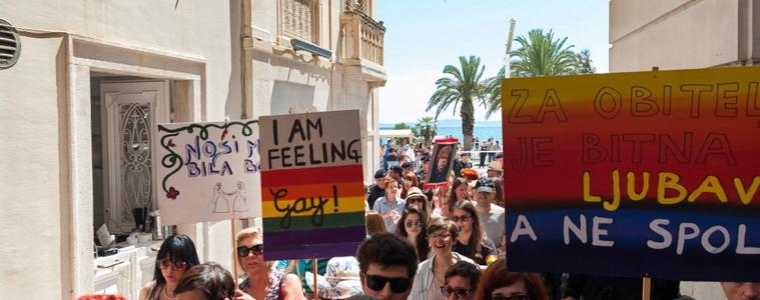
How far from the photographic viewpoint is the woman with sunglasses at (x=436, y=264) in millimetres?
4594

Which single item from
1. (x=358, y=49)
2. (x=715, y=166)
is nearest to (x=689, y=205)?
(x=715, y=166)

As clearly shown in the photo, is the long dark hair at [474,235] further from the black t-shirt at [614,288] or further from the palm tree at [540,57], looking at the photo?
the palm tree at [540,57]

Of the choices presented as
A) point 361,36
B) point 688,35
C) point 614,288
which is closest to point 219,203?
point 614,288

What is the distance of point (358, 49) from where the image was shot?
15938 millimetres

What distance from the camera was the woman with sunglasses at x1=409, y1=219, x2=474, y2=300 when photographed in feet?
15.1

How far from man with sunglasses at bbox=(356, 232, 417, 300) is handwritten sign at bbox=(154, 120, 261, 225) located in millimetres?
1625

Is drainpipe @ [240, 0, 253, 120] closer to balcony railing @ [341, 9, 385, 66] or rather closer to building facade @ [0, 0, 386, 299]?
building facade @ [0, 0, 386, 299]

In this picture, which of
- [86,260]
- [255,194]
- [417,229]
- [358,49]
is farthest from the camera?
[358,49]

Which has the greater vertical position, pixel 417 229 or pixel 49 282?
pixel 417 229

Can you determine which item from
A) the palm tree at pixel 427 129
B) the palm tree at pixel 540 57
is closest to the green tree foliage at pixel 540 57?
the palm tree at pixel 540 57

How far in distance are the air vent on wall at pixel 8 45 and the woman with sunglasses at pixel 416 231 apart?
11.1 feet

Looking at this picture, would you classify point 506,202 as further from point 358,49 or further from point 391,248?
point 358,49

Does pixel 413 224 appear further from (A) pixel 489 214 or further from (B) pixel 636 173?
(B) pixel 636 173

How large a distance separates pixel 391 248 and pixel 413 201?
126 inches
